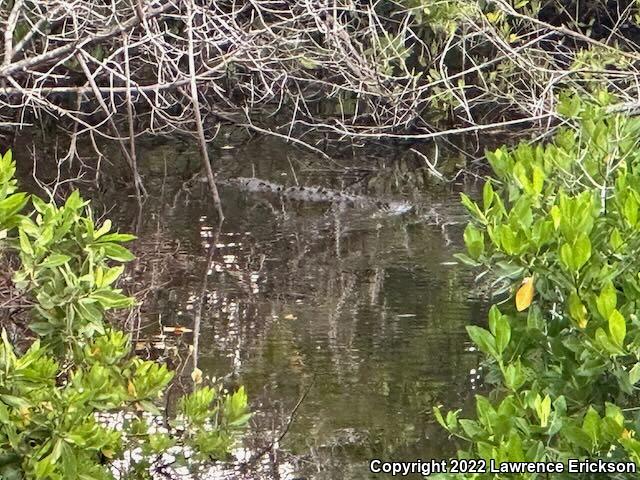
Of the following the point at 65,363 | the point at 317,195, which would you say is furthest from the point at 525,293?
the point at 317,195

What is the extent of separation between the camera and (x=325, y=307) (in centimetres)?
647

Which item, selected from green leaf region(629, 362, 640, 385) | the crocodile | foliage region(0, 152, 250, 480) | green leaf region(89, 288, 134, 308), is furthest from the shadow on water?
green leaf region(629, 362, 640, 385)

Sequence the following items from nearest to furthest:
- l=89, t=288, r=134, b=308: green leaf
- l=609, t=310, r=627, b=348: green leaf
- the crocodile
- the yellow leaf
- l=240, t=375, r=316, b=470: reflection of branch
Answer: l=609, t=310, r=627, b=348: green leaf, the yellow leaf, l=89, t=288, r=134, b=308: green leaf, l=240, t=375, r=316, b=470: reflection of branch, the crocodile

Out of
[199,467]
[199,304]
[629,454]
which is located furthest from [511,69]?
[629,454]

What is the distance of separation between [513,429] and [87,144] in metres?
9.74

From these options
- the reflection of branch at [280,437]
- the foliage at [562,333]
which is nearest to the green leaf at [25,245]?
the foliage at [562,333]

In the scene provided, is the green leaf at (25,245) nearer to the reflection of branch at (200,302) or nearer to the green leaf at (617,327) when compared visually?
the reflection of branch at (200,302)

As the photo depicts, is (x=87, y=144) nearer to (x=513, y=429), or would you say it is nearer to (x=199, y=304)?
(x=199, y=304)

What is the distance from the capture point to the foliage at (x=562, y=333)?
2689mm

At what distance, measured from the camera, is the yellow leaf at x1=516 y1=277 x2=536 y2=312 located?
312 cm

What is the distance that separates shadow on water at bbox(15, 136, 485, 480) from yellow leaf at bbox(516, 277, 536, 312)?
1570 mm

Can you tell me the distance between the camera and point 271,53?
9578 mm

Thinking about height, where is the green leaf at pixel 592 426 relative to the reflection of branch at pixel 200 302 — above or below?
above

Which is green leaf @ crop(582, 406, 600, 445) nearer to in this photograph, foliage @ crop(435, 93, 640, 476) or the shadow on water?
foliage @ crop(435, 93, 640, 476)
